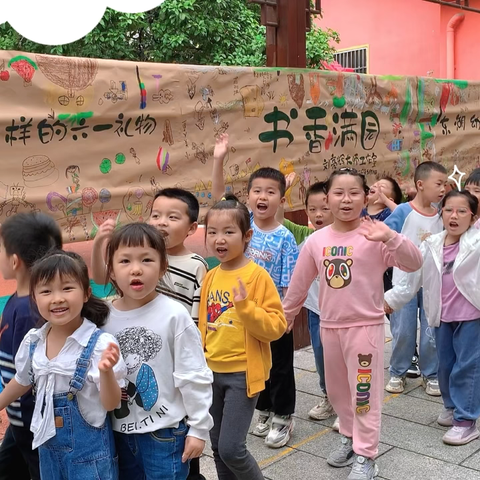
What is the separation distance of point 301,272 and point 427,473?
1208mm

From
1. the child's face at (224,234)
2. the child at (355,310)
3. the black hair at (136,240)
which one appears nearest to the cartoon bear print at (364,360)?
the child at (355,310)

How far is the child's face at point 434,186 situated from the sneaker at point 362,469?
1941 mm

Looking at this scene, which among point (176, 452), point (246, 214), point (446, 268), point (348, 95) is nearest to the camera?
point (176, 452)

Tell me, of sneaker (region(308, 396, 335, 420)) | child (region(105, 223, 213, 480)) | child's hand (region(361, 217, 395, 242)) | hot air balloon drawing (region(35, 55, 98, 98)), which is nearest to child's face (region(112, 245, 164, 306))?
child (region(105, 223, 213, 480))

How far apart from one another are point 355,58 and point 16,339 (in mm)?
14635

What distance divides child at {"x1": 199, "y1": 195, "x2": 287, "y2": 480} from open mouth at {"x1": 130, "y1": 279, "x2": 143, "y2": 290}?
0.55m

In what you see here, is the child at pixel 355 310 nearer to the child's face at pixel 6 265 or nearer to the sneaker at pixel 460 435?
the sneaker at pixel 460 435

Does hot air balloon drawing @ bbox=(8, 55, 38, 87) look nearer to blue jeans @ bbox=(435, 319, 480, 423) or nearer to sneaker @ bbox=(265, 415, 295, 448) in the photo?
sneaker @ bbox=(265, 415, 295, 448)

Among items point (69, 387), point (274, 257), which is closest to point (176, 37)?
point (274, 257)

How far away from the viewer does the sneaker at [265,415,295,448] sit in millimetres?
3756

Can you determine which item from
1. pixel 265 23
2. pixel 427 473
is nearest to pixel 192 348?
pixel 427 473

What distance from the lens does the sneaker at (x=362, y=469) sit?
326 centimetres

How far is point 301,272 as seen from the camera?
3.47 m

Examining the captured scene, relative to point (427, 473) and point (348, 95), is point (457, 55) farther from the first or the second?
point (427, 473)
